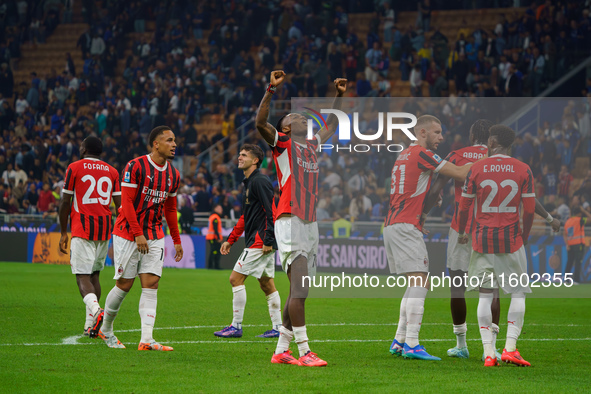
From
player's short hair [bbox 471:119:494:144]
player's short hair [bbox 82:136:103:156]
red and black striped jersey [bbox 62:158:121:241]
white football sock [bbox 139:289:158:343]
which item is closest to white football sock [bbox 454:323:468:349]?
player's short hair [bbox 471:119:494:144]

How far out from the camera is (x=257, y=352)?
27.9 feet

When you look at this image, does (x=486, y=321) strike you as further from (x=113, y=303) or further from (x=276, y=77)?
(x=113, y=303)

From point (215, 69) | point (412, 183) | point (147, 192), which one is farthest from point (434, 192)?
point (215, 69)

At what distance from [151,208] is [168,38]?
24.9 metres

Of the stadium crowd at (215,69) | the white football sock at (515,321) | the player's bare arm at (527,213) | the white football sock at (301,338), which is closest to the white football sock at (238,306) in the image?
the white football sock at (301,338)

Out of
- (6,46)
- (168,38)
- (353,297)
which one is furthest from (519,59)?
(6,46)

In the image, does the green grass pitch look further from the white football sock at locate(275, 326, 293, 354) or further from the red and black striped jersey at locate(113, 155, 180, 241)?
the red and black striped jersey at locate(113, 155, 180, 241)

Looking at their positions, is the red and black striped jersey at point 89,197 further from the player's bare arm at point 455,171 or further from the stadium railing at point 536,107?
the stadium railing at point 536,107

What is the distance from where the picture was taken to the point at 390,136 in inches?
353

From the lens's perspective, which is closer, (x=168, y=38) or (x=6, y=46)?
(x=168, y=38)

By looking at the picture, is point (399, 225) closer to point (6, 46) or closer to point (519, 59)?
point (519, 59)

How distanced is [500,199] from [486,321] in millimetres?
1093

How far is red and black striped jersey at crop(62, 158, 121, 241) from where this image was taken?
968 cm

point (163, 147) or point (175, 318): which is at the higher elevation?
point (163, 147)
